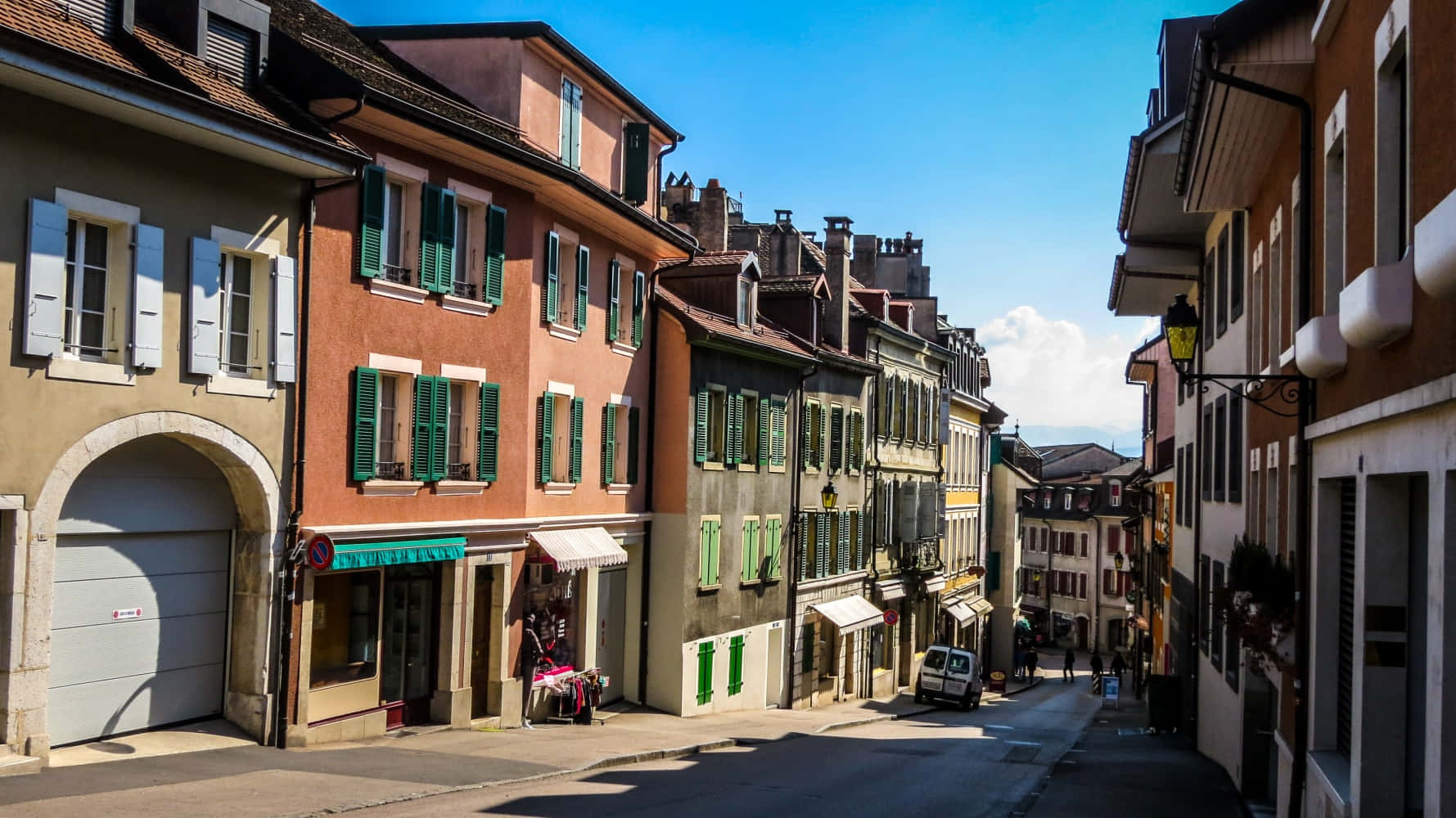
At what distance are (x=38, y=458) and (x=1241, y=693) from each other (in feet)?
48.7

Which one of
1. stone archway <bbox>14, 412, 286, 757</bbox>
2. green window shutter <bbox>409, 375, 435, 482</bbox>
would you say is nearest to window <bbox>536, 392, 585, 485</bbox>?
green window shutter <bbox>409, 375, 435, 482</bbox>

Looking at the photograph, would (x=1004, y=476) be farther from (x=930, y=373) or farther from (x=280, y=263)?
A: (x=280, y=263)

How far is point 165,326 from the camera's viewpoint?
48.6ft

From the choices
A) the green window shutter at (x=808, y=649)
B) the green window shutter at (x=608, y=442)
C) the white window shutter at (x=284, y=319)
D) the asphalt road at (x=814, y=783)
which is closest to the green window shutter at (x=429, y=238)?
the white window shutter at (x=284, y=319)

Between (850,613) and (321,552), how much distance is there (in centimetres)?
2339

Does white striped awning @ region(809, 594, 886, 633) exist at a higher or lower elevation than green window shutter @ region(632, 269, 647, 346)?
lower

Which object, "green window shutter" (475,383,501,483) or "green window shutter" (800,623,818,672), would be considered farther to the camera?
"green window shutter" (800,623,818,672)

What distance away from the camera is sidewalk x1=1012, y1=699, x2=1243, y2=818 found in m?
16.6

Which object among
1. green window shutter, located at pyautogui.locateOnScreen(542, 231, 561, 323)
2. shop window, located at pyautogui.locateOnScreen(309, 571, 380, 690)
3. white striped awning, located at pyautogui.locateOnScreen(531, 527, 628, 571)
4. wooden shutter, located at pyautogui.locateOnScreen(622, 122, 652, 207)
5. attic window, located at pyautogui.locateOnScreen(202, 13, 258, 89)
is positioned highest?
wooden shutter, located at pyautogui.locateOnScreen(622, 122, 652, 207)

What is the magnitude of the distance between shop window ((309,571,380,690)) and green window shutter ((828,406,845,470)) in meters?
20.4

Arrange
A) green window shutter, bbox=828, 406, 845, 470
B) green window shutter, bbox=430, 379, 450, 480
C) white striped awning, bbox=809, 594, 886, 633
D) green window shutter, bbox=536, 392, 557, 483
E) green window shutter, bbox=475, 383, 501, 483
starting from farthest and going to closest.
Result: green window shutter, bbox=828, 406, 845, 470
white striped awning, bbox=809, 594, 886, 633
green window shutter, bbox=536, 392, 557, 483
green window shutter, bbox=475, 383, 501, 483
green window shutter, bbox=430, 379, 450, 480

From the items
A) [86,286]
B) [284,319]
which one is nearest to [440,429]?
[284,319]

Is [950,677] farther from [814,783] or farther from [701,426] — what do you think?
[814,783]

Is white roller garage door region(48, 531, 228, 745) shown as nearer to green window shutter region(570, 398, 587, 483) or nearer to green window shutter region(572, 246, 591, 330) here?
green window shutter region(570, 398, 587, 483)
